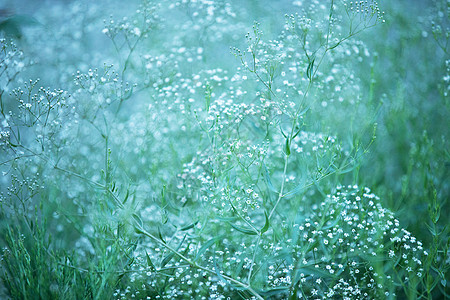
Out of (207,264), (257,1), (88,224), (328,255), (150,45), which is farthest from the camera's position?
(257,1)

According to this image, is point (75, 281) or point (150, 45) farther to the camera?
point (150, 45)

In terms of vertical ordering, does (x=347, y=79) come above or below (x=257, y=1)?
below

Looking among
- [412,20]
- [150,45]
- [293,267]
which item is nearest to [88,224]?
[293,267]

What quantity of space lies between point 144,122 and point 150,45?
0.74 m

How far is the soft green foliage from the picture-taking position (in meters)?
1.89

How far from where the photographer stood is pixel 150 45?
340cm

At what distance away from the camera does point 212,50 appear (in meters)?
3.47

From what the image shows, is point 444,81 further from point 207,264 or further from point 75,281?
point 75,281

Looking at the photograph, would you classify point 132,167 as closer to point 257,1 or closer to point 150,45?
point 150,45

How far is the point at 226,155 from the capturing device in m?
2.10

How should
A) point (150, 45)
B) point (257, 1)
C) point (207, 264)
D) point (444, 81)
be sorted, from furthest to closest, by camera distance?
point (257, 1) < point (150, 45) < point (444, 81) < point (207, 264)

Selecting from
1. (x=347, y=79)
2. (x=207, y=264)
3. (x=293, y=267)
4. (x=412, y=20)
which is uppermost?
(x=412, y=20)

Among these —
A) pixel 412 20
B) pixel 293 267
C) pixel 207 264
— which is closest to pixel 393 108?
pixel 412 20

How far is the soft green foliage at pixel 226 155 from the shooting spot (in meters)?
1.89
